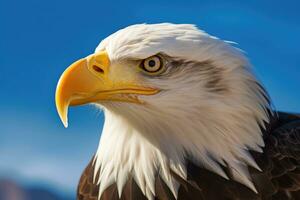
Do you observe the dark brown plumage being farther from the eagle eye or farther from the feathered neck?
the eagle eye

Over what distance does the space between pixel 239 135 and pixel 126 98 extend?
0.75 meters

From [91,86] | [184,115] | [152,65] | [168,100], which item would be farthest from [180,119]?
[91,86]

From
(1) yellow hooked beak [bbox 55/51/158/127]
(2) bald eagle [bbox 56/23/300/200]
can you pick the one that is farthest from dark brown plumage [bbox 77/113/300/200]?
(1) yellow hooked beak [bbox 55/51/158/127]

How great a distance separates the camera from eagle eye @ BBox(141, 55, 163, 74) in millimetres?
3780

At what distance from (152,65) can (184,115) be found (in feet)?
1.23

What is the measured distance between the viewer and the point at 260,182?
3.93 metres

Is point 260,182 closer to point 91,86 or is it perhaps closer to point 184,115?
point 184,115

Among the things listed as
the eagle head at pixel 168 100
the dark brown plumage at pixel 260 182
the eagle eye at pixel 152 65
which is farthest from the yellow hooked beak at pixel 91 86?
the dark brown plumage at pixel 260 182

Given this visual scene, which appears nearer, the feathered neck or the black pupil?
the black pupil

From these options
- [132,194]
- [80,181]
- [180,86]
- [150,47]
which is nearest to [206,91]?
[180,86]

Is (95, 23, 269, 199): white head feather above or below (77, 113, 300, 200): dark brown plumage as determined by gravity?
above

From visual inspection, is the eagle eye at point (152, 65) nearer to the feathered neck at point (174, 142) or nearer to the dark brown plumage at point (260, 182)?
the feathered neck at point (174, 142)

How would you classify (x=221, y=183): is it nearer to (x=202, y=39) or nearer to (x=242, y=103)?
(x=242, y=103)

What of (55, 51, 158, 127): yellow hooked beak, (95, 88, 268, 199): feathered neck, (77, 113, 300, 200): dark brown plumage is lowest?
(77, 113, 300, 200): dark brown plumage
